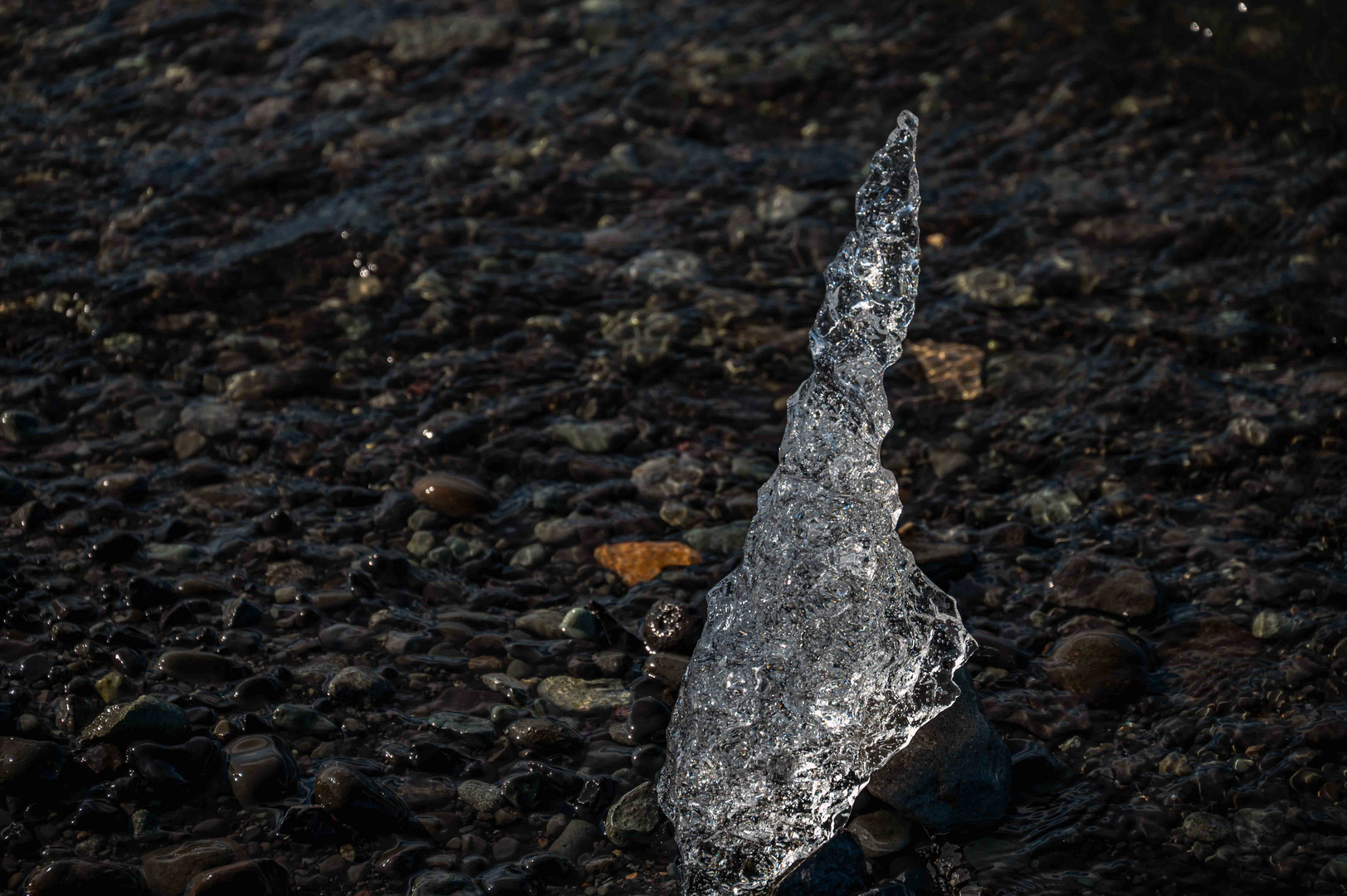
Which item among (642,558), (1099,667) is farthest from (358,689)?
(1099,667)

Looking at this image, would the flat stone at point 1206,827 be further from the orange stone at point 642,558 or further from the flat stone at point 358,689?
the flat stone at point 358,689

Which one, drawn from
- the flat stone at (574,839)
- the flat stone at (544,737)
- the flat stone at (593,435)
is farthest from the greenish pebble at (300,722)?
the flat stone at (593,435)

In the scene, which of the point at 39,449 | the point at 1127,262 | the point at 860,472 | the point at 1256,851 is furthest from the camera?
the point at 1127,262

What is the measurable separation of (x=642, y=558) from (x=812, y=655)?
722mm

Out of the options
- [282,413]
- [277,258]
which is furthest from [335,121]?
[282,413]

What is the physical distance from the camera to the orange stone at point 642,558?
2906 millimetres

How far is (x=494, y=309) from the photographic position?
12.8 feet

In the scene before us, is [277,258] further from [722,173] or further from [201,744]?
[201,744]

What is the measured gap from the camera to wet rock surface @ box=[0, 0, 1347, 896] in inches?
87.5

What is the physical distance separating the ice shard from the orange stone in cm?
44

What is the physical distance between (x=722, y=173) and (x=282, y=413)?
6.67 ft

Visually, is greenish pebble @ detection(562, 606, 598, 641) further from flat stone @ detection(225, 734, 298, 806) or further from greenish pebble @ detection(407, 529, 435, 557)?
flat stone @ detection(225, 734, 298, 806)

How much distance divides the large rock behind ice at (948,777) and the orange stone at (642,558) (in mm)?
860

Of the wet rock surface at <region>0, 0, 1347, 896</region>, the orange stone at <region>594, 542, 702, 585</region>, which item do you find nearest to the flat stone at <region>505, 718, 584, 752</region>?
the wet rock surface at <region>0, 0, 1347, 896</region>
